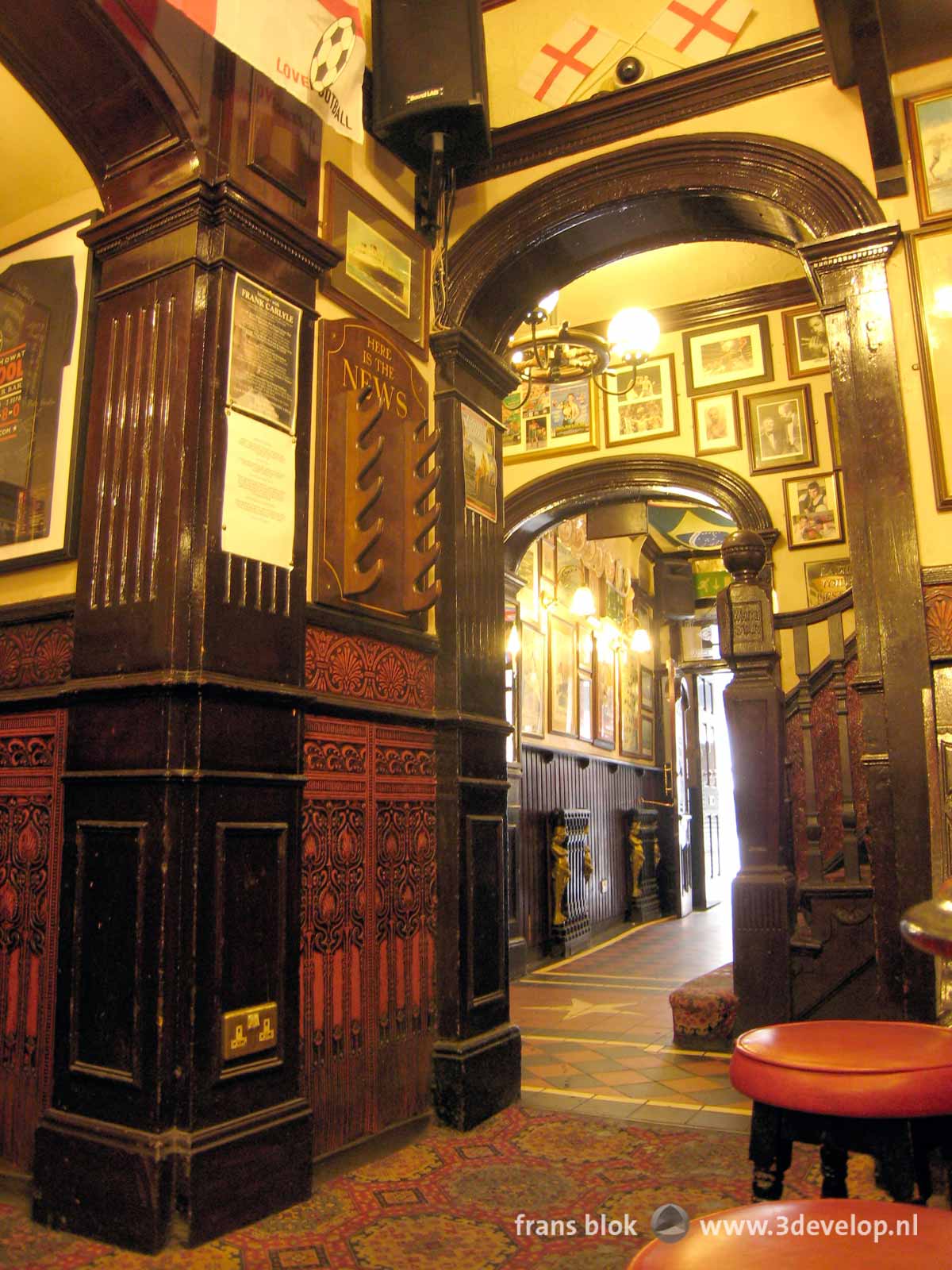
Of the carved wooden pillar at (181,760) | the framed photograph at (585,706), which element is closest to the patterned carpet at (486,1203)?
the carved wooden pillar at (181,760)

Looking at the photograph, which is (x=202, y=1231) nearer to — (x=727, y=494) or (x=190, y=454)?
(x=190, y=454)

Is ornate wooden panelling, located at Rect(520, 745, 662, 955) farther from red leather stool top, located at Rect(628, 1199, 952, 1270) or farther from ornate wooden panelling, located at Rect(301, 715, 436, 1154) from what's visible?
red leather stool top, located at Rect(628, 1199, 952, 1270)

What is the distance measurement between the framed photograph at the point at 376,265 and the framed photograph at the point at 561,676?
15.1 feet

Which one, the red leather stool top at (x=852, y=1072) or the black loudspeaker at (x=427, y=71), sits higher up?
the black loudspeaker at (x=427, y=71)

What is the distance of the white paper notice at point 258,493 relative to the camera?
2.69 metres

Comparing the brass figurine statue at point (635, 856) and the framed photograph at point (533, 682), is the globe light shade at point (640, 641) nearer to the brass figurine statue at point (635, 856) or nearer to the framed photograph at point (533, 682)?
the brass figurine statue at point (635, 856)

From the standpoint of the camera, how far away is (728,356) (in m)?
7.17

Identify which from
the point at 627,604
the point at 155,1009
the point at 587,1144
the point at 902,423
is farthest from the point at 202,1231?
the point at 627,604

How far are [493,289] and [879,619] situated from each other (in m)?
2.03

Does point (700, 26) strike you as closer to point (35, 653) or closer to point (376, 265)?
point (376, 265)

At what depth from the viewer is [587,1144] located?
3055 millimetres

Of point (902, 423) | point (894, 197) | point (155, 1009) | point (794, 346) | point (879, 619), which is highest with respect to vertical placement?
point (794, 346)

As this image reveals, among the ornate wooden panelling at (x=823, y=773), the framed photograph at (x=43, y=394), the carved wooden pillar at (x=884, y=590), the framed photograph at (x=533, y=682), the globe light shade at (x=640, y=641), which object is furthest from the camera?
the globe light shade at (x=640, y=641)

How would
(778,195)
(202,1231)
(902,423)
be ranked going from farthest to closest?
1. (778,195)
2. (902,423)
3. (202,1231)
